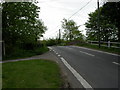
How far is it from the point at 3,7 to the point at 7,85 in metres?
17.0

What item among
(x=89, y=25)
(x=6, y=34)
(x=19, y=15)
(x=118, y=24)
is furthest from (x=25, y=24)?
(x=89, y=25)

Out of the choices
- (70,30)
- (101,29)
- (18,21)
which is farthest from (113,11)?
(70,30)

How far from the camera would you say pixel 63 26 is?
288 feet

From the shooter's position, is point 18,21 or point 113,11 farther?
point 18,21

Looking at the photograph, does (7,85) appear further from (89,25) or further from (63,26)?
(63,26)

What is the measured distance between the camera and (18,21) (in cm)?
2253

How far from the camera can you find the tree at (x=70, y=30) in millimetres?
85062

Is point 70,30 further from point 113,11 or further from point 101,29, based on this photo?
point 113,11

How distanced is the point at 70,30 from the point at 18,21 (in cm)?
6406

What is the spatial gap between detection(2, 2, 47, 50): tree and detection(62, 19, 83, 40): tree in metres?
60.6

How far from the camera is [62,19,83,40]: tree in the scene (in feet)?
279

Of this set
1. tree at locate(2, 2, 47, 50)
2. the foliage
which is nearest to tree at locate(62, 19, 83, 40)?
the foliage

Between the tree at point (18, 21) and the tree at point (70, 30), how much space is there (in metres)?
60.6

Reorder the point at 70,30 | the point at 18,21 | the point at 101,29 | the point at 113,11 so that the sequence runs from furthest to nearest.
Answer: the point at 70,30 < the point at 101,29 < the point at 18,21 < the point at 113,11
